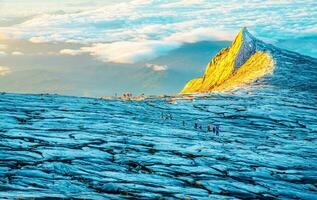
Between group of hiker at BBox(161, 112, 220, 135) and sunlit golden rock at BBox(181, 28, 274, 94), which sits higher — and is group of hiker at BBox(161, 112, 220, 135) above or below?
below

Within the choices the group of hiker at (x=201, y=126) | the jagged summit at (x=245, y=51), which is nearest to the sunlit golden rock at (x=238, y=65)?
the jagged summit at (x=245, y=51)

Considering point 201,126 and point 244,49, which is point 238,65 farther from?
point 201,126

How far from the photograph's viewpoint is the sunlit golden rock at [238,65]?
5731 centimetres

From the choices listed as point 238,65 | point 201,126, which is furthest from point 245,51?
point 201,126

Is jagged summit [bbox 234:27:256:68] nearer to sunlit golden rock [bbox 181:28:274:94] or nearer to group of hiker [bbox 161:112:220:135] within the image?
sunlit golden rock [bbox 181:28:274:94]

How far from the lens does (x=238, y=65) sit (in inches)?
2675

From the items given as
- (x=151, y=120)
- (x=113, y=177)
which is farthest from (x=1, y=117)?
(x=113, y=177)

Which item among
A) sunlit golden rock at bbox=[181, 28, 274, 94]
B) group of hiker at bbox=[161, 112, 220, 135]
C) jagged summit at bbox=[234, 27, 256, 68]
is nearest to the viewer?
group of hiker at bbox=[161, 112, 220, 135]

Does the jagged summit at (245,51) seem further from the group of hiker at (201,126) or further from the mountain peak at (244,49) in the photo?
the group of hiker at (201,126)

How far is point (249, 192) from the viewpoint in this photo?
757 inches

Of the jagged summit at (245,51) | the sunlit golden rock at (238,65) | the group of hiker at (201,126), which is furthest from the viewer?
the jagged summit at (245,51)

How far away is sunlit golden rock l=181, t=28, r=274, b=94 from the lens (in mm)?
57312

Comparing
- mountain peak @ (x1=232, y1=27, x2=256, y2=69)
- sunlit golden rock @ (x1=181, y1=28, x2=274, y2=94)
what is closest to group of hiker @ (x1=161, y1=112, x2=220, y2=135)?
sunlit golden rock @ (x1=181, y1=28, x2=274, y2=94)

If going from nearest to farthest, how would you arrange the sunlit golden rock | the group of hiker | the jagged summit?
the group of hiker → the sunlit golden rock → the jagged summit
